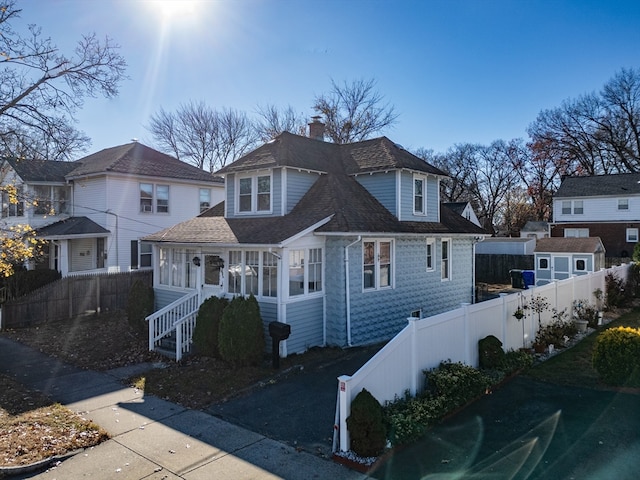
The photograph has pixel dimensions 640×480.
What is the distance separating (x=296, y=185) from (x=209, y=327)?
17.5ft

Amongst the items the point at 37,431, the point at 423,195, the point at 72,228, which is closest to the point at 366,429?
the point at 37,431

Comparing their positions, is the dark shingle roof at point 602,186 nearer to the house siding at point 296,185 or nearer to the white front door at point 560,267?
the white front door at point 560,267

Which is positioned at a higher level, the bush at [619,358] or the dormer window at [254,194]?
the dormer window at [254,194]

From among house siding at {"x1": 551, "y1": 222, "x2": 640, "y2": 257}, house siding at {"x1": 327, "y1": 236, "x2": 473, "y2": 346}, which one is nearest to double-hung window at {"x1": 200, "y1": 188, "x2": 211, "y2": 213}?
house siding at {"x1": 327, "y1": 236, "x2": 473, "y2": 346}

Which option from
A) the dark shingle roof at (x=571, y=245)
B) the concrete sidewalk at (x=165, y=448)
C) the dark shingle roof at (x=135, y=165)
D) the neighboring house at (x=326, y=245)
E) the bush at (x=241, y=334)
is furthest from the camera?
the dark shingle roof at (x=571, y=245)

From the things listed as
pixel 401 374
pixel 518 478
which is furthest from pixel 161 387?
pixel 518 478

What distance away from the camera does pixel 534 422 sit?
713cm

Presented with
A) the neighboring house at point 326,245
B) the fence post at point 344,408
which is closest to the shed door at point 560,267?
the neighboring house at point 326,245

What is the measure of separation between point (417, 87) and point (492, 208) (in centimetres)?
3987

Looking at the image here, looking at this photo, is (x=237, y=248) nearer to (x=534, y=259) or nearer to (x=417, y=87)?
(x=417, y=87)

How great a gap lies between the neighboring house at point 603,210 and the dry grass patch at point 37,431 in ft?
132

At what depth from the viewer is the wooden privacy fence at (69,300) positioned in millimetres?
15250

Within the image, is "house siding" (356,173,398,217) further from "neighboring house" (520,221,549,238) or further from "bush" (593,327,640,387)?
"neighboring house" (520,221,549,238)

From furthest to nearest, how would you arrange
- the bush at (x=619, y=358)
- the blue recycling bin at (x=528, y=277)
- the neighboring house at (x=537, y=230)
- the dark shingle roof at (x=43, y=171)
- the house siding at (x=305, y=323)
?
1. the neighboring house at (x=537, y=230)
2. the blue recycling bin at (x=528, y=277)
3. the dark shingle roof at (x=43, y=171)
4. the house siding at (x=305, y=323)
5. the bush at (x=619, y=358)
